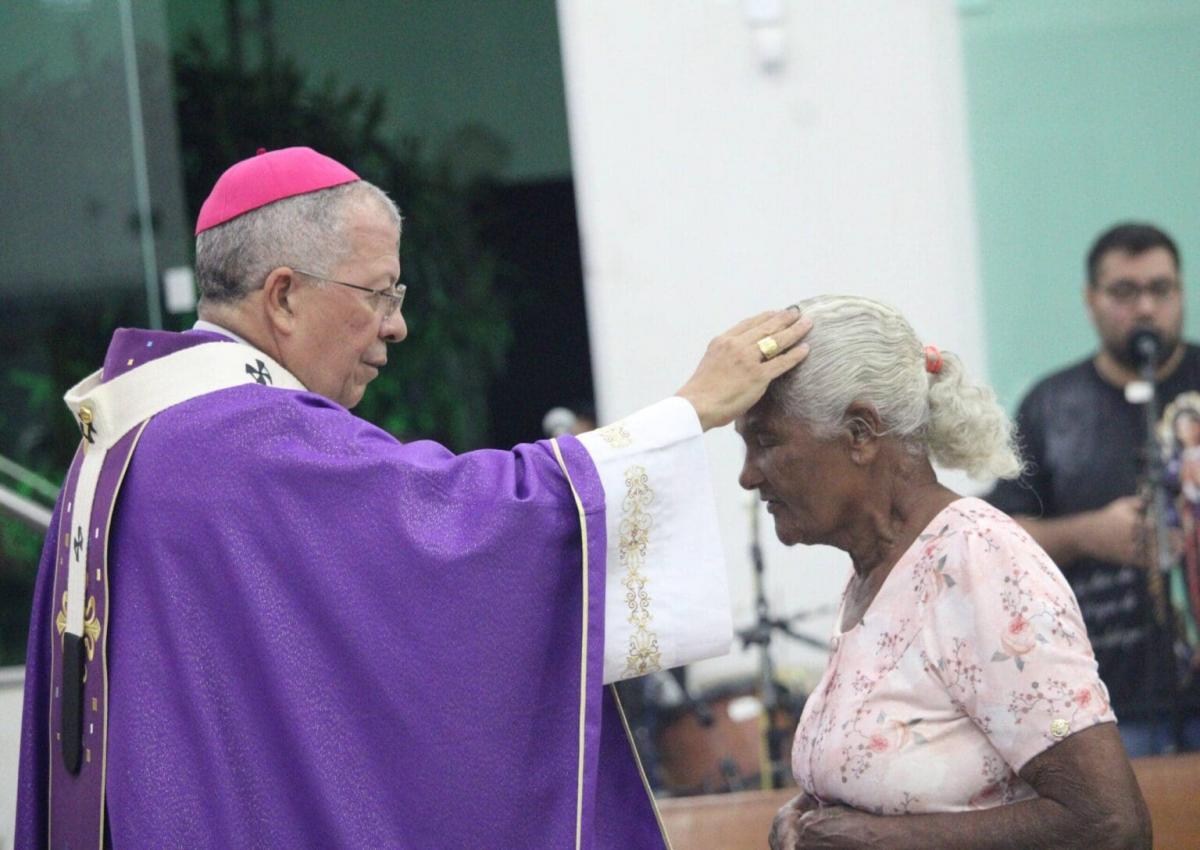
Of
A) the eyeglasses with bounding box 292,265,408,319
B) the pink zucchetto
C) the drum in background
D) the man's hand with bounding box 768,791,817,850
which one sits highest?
the pink zucchetto

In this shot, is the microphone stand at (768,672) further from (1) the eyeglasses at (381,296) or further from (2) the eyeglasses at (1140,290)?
(1) the eyeglasses at (381,296)

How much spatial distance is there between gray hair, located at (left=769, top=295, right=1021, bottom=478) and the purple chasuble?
15.0 inches

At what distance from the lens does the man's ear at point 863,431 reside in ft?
7.60

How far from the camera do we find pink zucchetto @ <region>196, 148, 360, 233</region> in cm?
256

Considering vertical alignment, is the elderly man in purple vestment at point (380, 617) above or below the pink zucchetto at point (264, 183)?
below

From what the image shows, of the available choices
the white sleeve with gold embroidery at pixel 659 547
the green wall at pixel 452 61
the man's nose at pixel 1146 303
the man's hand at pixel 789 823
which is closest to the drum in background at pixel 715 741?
the man's nose at pixel 1146 303

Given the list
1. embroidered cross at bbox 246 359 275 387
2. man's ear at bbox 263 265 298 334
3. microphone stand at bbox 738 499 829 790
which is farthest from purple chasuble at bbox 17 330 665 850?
microphone stand at bbox 738 499 829 790

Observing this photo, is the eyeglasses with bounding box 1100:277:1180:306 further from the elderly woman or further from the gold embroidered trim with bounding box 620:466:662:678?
the gold embroidered trim with bounding box 620:466:662:678

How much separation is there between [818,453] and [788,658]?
354 centimetres

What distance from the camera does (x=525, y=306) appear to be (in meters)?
7.02

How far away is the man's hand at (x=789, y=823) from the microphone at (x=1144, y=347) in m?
3.07

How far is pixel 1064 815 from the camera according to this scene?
2.00 m

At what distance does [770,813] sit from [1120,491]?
204 centimetres

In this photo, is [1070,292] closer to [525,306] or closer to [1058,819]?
[525,306]
